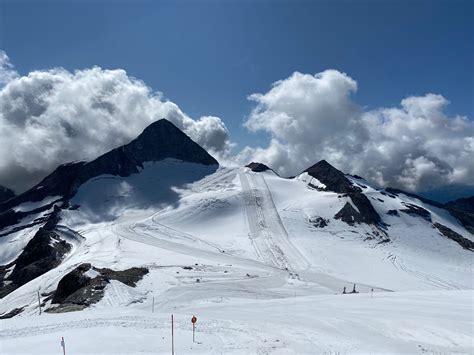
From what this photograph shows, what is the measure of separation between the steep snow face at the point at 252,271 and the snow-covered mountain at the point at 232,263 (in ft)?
0.79

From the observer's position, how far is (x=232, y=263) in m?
78.9

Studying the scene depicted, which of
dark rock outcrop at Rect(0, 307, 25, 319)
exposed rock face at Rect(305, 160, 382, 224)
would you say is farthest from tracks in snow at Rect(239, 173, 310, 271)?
dark rock outcrop at Rect(0, 307, 25, 319)

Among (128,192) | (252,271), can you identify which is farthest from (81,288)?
(128,192)

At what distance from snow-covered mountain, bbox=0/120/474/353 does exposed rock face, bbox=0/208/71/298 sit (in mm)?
413

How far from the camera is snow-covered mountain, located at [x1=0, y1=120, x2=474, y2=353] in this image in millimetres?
26828

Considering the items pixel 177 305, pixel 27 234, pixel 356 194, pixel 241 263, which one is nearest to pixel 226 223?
pixel 241 263

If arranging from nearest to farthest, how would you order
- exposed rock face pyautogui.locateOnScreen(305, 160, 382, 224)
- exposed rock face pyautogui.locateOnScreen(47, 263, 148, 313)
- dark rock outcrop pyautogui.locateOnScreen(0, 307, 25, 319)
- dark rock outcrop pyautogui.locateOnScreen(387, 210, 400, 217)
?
exposed rock face pyautogui.locateOnScreen(47, 263, 148, 313) → dark rock outcrop pyautogui.locateOnScreen(0, 307, 25, 319) → exposed rock face pyautogui.locateOnScreen(305, 160, 382, 224) → dark rock outcrop pyautogui.locateOnScreen(387, 210, 400, 217)

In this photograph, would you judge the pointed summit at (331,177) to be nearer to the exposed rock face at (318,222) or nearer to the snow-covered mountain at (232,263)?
the snow-covered mountain at (232,263)

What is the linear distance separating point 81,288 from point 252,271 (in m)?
35.4

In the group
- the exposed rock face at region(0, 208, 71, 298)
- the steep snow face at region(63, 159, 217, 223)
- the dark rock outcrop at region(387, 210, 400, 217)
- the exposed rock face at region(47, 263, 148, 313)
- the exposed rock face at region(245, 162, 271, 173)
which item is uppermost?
the exposed rock face at region(245, 162, 271, 173)

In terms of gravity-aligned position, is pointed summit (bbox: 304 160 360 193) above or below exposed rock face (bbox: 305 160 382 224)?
above

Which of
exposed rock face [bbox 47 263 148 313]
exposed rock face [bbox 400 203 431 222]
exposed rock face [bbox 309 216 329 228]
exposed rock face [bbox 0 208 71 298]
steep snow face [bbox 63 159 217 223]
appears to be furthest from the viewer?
steep snow face [bbox 63 159 217 223]

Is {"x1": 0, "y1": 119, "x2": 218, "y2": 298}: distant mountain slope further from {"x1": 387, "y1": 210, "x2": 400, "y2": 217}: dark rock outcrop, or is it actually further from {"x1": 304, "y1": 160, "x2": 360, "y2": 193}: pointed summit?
{"x1": 387, "y1": 210, "x2": 400, "y2": 217}: dark rock outcrop

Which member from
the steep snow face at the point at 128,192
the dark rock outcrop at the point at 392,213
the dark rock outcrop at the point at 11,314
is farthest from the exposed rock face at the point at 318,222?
the dark rock outcrop at the point at 11,314
